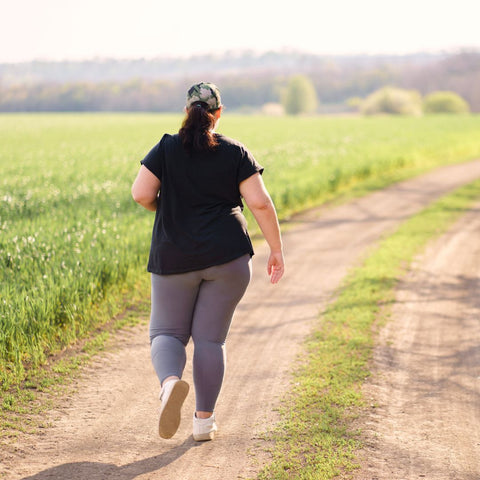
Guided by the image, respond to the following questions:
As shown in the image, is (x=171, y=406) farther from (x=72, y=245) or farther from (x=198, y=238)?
(x=72, y=245)

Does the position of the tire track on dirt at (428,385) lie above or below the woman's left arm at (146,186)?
below

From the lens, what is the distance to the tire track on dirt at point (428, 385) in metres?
3.73

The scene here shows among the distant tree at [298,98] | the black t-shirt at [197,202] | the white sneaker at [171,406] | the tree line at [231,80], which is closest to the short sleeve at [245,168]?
the black t-shirt at [197,202]

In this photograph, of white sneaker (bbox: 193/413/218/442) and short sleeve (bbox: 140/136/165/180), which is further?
white sneaker (bbox: 193/413/218/442)

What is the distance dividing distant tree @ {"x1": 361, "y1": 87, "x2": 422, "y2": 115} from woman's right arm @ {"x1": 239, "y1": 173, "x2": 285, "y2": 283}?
93.9 meters

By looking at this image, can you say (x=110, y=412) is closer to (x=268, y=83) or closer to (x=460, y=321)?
(x=460, y=321)

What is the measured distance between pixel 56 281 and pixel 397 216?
8.67 m

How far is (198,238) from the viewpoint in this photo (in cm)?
361

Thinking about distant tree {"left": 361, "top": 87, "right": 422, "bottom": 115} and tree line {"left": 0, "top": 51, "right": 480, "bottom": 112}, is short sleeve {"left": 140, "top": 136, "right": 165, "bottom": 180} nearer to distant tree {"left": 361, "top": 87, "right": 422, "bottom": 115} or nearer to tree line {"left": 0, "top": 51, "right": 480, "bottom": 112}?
tree line {"left": 0, "top": 51, "right": 480, "bottom": 112}

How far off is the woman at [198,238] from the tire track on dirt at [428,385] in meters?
1.12

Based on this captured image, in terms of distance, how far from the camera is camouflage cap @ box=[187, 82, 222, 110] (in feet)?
11.6

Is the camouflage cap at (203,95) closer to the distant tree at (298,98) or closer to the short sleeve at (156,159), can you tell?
the short sleeve at (156,159)

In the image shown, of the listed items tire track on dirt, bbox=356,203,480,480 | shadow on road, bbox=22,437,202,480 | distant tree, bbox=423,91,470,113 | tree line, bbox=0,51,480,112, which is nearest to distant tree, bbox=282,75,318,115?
tree line, bbox=0,51,480,112

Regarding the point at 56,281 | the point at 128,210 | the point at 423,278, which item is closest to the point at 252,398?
the point at 56,281
